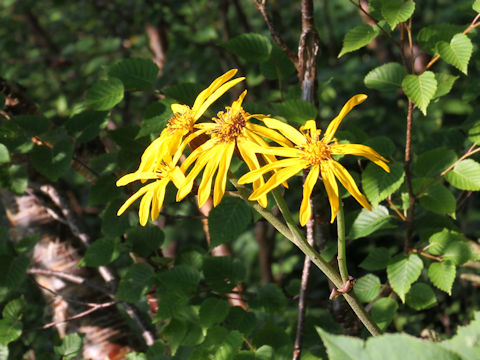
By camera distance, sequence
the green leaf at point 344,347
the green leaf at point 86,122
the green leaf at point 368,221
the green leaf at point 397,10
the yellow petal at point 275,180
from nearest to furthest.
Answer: the green leaf at point 344,347 → the yellow petal at point 275,180 → the green leaf at point 397,10 → the green leaf at point 368,221 → the green leaf at point 86,122

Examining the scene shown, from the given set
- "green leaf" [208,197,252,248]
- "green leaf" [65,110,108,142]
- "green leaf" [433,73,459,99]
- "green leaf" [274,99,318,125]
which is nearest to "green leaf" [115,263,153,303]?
"green leaf" [208,197,252,248]

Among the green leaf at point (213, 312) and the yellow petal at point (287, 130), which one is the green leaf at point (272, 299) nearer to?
the green leaf at point (213, 312)

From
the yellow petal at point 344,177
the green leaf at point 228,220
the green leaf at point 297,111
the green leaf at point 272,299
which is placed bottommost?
the green leaf at point 272,299

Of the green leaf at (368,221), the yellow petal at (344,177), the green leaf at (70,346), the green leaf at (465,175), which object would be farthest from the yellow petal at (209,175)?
the green leaf at (70,346)

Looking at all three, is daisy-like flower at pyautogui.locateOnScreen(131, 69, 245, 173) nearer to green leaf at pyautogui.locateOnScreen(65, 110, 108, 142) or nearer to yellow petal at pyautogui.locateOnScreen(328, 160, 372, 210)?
yellow petal at pyautogui.locateOnScreen(328, 160, 372, 210)

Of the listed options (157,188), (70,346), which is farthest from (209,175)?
(70,346)

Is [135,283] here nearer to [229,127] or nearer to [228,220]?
[228,220]

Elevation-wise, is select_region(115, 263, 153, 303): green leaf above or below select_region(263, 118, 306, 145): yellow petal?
below
